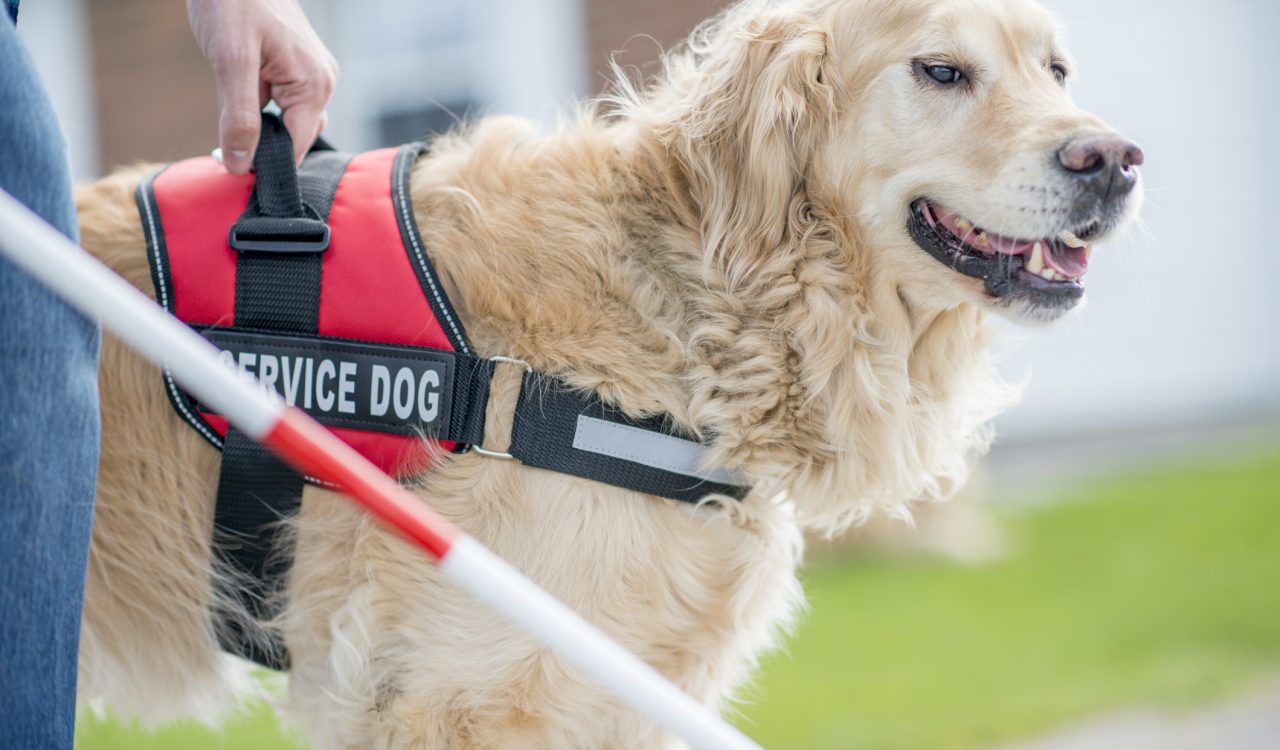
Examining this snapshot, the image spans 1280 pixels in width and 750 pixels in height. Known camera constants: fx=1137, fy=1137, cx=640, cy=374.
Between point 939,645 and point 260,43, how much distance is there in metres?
4.30

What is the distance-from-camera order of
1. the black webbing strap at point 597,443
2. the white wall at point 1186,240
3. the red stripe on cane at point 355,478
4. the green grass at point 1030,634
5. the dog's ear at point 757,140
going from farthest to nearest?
the white wall at point 1186,240, the green grass at point 1030,634, the dog's ear at point 757,140, the black webbing strap at point 597,443, the red stripe on cane at point 355,478

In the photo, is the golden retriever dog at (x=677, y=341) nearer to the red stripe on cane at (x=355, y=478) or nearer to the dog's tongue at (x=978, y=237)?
the dog's tongue at (x=978, y=237)

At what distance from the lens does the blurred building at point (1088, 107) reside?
8.19 m

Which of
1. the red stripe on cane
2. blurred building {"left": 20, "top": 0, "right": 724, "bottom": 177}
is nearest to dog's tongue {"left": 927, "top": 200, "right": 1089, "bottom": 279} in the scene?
the red stripe on cane

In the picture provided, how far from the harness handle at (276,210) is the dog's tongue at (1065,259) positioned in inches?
57.3

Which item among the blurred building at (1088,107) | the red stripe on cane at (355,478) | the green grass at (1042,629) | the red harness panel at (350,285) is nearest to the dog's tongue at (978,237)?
the red harness panel at (350,285)

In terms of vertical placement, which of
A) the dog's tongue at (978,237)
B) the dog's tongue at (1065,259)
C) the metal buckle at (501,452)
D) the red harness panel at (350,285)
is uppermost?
the dog's tongue at (978,237)

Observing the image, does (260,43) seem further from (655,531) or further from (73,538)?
(655,531)

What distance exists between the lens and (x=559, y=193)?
7.61 ft

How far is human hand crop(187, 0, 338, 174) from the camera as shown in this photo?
2084mm

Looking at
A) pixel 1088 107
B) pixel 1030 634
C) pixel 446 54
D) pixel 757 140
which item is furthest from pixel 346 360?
pixel 1088 107

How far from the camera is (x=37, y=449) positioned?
1.46 metres

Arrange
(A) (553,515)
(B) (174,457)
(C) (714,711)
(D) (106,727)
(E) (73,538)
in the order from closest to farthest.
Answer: (E) (73,538) → (A) (553,515) → (B) (174,457) → (C) (714,711) → (D) (106,727)

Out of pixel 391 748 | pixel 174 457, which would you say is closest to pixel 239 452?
pixel 174 457
